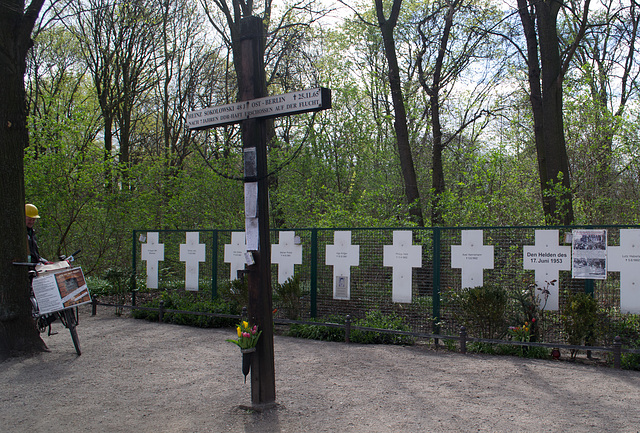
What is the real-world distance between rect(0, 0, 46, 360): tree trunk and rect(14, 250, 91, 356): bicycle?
7.7 inches

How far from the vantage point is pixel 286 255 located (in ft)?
34.2

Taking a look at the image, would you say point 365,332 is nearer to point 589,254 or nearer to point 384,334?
point 384,334

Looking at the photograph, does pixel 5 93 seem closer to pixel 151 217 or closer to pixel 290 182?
pixel 151 217

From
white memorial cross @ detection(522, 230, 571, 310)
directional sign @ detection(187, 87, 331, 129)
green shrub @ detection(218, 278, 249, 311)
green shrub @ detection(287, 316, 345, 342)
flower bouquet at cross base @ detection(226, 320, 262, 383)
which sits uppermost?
directional sign @ detection(187, 87, 331, 129)

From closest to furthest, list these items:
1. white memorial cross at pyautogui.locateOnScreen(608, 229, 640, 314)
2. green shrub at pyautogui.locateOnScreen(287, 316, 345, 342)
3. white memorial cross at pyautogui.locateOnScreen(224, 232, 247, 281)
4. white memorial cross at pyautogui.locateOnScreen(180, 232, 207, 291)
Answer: white memorial cross at pyautogui.locateOnScreen(608, 229, 640, 314), green shrub at pyautogui.locateOnScreen(287, 316, 345, 342), white memorial cross at pyautogui.locateOnScreen(224, 232, 247, 281), white memorial cross at pyautogui.locateOnScreen(180, 232, 207, 291)

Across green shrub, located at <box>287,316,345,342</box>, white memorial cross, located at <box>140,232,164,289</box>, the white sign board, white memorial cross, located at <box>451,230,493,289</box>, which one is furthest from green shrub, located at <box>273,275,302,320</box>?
A: the white sign board

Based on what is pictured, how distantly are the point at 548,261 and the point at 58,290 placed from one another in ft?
23.9

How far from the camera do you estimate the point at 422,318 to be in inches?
351

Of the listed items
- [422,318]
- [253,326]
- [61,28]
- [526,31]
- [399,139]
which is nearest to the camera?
[253,326]

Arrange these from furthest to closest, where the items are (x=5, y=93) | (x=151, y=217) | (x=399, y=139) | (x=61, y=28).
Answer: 1. (x=61, y=28)
2. (x=151, y=217)
3. (x=399, y=139)
4. (x=5, y=93)

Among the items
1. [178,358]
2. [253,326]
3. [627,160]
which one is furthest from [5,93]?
[627,160]

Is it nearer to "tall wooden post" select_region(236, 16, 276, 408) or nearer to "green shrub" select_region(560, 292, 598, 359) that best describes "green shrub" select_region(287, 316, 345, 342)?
"green shrub" select_region(560, 292, 598, 359)

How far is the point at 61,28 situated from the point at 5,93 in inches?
787

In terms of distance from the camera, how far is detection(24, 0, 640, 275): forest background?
13.6 metres
